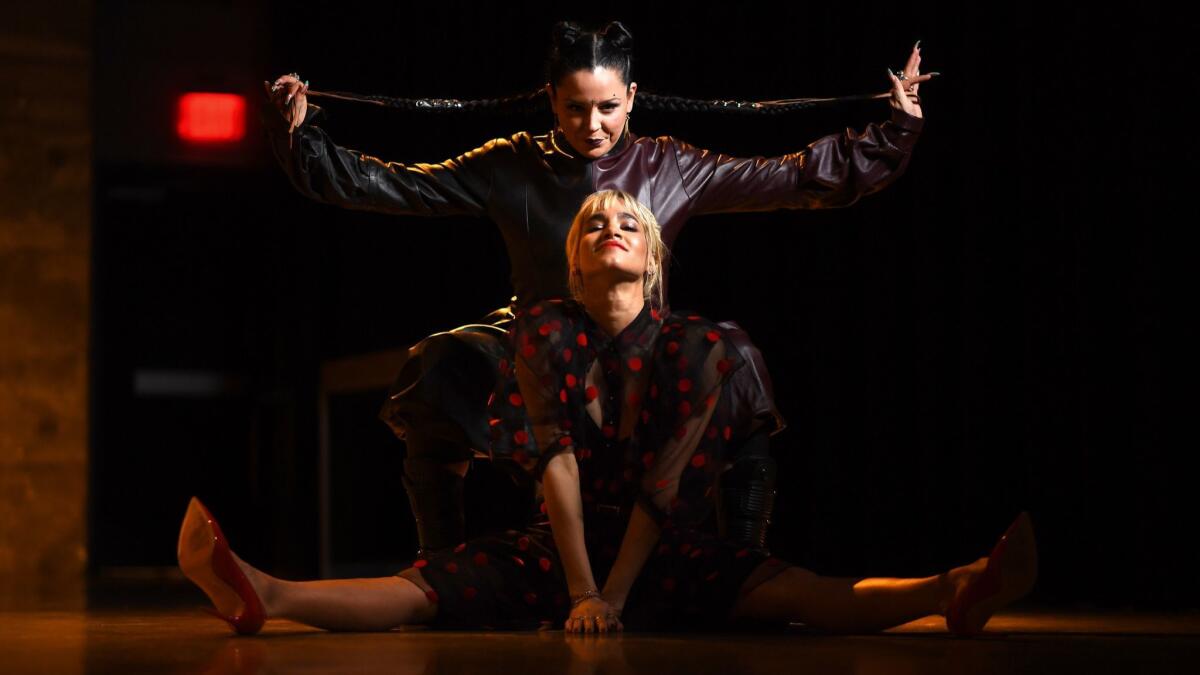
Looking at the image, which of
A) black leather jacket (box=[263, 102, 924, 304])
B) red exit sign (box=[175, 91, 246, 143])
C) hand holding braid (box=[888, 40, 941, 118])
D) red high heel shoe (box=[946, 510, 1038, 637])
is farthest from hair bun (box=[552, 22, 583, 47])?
red exit sign (box=[175, 91, 246, 143])

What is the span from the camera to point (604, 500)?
2.15 metres

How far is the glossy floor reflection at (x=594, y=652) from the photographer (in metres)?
1.56

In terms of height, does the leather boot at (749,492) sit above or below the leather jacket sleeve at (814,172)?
below

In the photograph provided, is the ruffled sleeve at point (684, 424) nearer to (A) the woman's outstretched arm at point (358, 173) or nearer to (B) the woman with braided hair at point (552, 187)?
(B) the woman with braided hair at point (552, 187)

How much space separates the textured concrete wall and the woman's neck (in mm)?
3093

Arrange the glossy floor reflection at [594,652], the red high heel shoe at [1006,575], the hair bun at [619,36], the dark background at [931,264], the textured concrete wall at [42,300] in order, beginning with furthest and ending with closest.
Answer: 1. the textured concrete wall at [42,300]
2. the dark background at [931,264]
3. the hair bun at [619,36]
4. the red high heel shoe at [1006,575]
5. the glossy floor reflection at [594,652]

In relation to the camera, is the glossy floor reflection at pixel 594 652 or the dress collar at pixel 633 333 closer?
the glossy floor reflection at pixel 594 652

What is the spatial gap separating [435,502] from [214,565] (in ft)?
2.30

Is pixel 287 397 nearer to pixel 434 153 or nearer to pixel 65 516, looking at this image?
pixel 65 516

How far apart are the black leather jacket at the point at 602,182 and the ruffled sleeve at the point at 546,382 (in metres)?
0.40

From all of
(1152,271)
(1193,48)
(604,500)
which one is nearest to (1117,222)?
(1152,271)

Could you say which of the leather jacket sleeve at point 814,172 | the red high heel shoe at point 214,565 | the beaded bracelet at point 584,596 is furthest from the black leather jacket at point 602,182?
the red high heel shoe at point 214,565

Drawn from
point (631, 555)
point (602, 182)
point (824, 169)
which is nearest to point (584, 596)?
point (631, 555)

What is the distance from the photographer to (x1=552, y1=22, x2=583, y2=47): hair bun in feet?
8.18
